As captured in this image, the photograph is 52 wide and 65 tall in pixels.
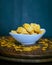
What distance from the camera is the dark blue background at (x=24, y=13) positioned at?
195 cm

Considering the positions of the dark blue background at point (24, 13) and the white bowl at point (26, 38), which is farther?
the dark blue background at point (24, 13)

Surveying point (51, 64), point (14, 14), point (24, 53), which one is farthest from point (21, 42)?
point (14, 14)

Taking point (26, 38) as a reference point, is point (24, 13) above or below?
above

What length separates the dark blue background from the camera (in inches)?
76.7

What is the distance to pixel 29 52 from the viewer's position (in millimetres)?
1343

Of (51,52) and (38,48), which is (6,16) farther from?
(51,52)

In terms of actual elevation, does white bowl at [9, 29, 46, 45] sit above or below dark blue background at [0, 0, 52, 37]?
below

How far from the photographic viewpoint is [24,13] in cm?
197

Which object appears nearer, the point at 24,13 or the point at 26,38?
the point at 26,38

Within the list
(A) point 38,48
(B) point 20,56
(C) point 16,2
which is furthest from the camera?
(C) point 16,2

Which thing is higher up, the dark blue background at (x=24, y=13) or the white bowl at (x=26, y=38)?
the dark blue background at (x=24, y=13)

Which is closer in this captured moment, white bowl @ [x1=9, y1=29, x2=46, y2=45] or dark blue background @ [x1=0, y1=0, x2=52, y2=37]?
white bowl @ [x1=9, y1=29, x2=46, y2=45]

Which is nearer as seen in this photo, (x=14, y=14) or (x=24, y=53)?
(x=24, y=53)

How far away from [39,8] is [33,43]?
55cm
